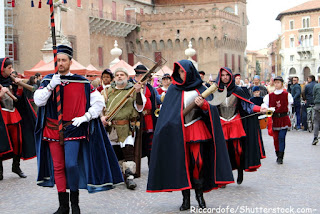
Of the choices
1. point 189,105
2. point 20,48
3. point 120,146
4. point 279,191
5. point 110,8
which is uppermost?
point 110,8

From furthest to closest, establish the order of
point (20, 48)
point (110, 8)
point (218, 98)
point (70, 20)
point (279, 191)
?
point (110, 8)
point (70, 20)
point (20, 48)
point (279, 191)
point (218, 98)

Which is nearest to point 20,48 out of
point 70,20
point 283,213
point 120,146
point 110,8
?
point 70,20

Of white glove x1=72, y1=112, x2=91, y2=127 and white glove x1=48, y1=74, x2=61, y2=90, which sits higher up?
white glove x1=48, y1=74, x2=61, y2=90

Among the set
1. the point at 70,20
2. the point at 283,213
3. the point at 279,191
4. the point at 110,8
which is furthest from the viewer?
the point at 110,8

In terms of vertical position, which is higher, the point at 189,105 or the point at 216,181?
the point at 189,105

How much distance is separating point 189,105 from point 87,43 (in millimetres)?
43970

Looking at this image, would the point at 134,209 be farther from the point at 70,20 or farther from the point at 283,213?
the point at 70,20

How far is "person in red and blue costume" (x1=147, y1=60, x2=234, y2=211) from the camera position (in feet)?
22.8

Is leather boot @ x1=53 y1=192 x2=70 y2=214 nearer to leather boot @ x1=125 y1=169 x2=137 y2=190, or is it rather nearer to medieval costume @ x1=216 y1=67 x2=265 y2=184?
leather boot @ x1=125 y1=169 x2=137 y2=190

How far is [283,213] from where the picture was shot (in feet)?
22.2

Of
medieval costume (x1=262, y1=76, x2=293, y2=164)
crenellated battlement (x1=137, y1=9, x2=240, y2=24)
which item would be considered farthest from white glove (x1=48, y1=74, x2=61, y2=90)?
crenellated battlement (x1=137, y1=9, x2=240, y2=24)

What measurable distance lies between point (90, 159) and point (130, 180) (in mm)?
2181

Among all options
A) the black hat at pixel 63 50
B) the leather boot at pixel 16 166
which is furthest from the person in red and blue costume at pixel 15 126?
the black hat at pixel 63 50

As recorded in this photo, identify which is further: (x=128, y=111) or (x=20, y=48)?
(x=20, y=48)
